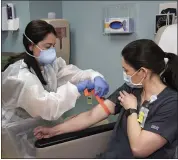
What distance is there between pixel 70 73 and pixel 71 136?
38 cm

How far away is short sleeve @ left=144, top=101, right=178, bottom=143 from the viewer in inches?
38.8

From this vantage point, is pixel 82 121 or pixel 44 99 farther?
pixel 82 121

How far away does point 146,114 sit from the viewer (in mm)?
1054

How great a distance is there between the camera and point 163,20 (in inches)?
52.8

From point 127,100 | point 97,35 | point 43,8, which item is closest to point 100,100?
point 127,100

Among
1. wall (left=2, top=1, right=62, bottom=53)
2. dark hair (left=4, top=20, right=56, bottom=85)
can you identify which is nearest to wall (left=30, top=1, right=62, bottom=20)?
wall (left=2, top=1, right=62, bottom=53)

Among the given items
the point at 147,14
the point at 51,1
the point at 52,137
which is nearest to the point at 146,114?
the point at 52,137

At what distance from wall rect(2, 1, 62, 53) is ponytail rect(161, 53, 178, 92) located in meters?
0.73

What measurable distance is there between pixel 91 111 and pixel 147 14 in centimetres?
62

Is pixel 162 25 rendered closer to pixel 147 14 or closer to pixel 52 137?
pixel 147 14

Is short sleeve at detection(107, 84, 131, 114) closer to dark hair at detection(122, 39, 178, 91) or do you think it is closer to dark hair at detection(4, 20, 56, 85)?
dark hair at detection(122, 39, 178, 91)

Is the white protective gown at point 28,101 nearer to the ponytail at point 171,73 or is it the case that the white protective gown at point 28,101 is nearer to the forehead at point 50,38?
the forehead at point 50,38

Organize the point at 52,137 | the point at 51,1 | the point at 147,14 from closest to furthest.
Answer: the point at 52,137 < the point at 147,14 < the point at 51,1

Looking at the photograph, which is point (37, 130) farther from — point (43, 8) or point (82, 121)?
point (43, 8)
